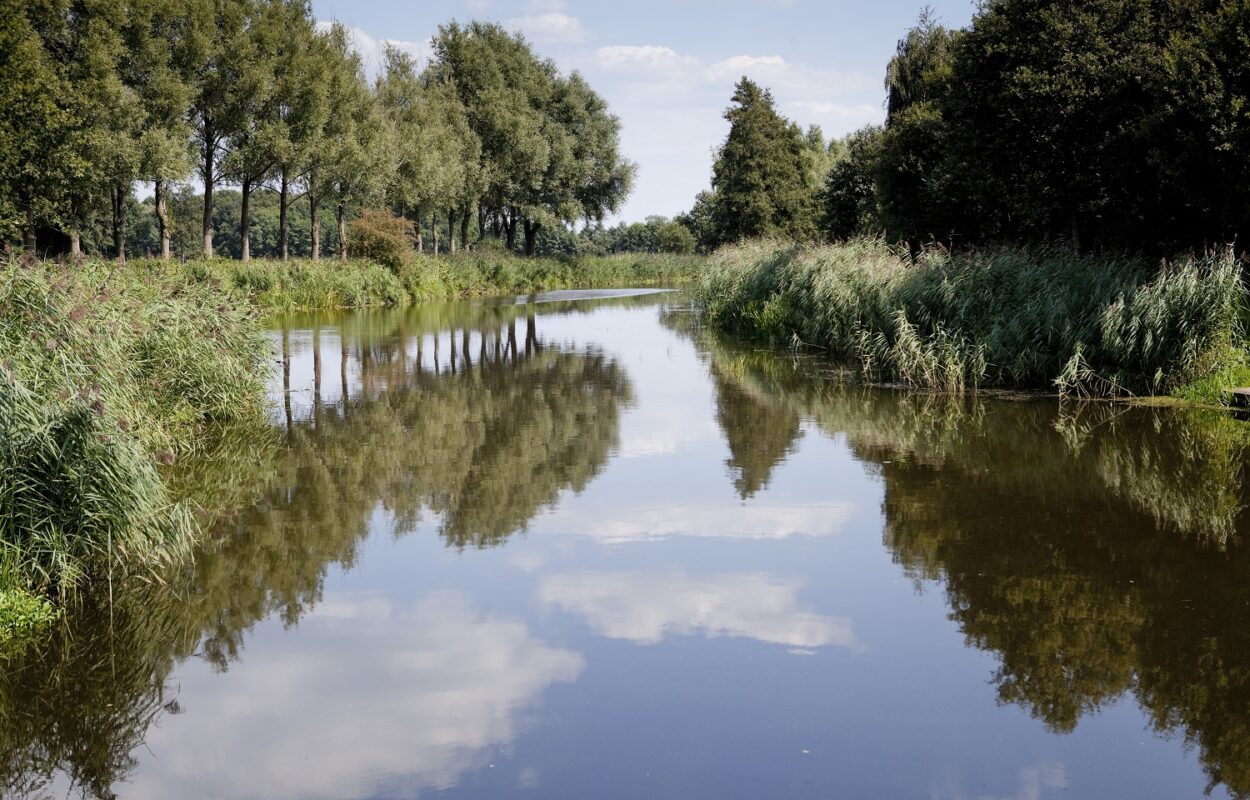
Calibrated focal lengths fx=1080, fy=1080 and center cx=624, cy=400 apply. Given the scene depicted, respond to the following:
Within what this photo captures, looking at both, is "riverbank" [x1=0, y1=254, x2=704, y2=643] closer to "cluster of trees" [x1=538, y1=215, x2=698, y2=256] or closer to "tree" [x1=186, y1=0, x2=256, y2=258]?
"tree" [x1=186, y1=0, x2=256, y2=258]

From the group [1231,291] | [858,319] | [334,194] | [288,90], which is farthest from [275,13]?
[1231,291]

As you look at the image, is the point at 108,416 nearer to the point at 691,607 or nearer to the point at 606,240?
the point at 691,607

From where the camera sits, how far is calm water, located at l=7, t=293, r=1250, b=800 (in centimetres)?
481

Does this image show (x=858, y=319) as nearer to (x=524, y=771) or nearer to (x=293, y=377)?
(x=293, y=377)

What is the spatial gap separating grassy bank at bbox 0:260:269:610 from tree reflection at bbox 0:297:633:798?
0.36 m

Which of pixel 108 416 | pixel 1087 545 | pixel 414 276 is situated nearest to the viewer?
pixel 108 416

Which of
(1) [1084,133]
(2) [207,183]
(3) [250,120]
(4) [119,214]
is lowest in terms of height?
(4) [119,214]

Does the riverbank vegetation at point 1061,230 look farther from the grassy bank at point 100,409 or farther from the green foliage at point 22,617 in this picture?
the green foliage at point 22,617

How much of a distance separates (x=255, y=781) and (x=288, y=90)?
39.5 meters

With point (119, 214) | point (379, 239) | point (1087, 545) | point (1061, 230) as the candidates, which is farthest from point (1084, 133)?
point (119, 214)

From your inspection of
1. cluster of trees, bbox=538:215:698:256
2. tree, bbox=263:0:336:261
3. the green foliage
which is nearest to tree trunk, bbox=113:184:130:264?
tree, bbox=263:0:336:261

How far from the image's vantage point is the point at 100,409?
6930mm

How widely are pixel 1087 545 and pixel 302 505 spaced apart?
21.1ft

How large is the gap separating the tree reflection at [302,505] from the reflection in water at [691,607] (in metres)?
1.46
